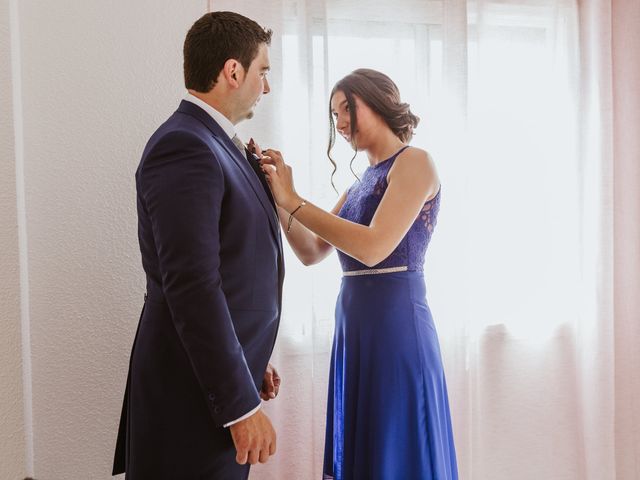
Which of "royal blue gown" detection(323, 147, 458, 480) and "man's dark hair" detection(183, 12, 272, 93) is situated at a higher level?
"man's dark hair" detection(183, 12, 272, 93)

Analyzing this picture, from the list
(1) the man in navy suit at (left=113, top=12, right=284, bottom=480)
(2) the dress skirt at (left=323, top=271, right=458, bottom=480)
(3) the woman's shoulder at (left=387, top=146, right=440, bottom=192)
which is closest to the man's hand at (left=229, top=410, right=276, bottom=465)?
(1) the man in navy suit at (left=113, top=12, right=284, bottom=480)

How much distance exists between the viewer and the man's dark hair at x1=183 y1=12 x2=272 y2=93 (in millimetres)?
1284

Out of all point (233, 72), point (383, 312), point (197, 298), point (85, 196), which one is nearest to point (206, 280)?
point (197, 298)

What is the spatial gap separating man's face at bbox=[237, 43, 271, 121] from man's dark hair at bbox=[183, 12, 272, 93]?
0.06ft

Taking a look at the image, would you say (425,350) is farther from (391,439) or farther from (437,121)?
(437,121)

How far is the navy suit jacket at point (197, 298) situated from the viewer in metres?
1.12

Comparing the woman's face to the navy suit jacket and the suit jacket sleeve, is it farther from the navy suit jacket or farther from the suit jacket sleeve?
the suit jacket sleeve

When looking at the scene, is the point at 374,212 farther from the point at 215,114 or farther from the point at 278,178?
the point at 215,114

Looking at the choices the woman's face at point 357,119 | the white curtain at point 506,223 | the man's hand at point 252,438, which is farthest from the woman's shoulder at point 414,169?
the man's hand at point 252,438

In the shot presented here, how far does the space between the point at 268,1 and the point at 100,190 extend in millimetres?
908

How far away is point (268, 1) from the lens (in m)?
2.10

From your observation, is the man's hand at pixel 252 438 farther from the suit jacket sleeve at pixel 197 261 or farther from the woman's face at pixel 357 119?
the woman's face at pixel 357 119

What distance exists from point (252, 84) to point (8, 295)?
0.98m

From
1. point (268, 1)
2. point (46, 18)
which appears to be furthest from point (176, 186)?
point (268, 1)
